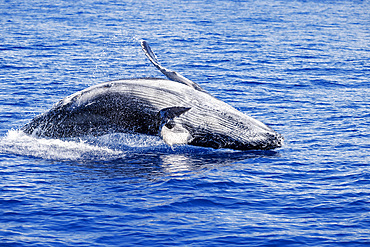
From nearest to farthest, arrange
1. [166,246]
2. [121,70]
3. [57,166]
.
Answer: [166,246] < [57,166] < [121,70]

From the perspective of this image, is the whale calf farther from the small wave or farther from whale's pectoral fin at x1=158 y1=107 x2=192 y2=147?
the small wave

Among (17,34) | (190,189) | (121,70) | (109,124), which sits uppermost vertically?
(17,34)

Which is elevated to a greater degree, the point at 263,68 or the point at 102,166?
the point at 263,68

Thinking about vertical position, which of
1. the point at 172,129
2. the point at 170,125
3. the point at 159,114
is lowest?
the point at 172,129

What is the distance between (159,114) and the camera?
56.2ft

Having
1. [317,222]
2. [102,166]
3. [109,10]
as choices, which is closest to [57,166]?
[102,166]

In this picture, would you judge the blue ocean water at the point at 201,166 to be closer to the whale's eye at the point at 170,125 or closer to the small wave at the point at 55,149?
the small wave at the point at 55,149

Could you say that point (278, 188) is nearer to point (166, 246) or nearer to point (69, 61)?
point (166, 246)

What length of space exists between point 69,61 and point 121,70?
4097 millimetres

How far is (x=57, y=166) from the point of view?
55.0 feet

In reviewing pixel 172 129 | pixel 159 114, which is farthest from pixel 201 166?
pixel 159 114

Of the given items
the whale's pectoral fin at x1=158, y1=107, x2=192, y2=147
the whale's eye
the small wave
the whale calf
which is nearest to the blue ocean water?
the small wave

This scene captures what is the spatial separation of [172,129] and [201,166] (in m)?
1.45

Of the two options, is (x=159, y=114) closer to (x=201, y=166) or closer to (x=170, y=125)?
(x=170, y=125)
